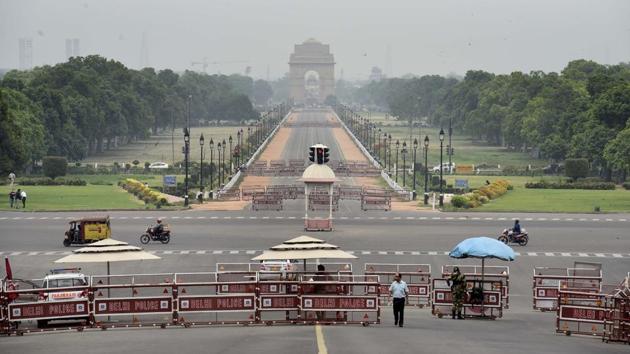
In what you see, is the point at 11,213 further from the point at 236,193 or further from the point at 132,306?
the point at 132,306

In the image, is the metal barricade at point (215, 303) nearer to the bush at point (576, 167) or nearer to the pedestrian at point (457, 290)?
the pedestrian at point (457, 290)

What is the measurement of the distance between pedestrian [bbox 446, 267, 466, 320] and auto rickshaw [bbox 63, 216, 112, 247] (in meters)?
25.8

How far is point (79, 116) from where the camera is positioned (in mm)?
141875

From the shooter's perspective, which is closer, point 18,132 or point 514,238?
point 514,238

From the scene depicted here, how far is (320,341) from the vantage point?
1064 inches

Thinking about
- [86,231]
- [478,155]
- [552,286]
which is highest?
[552,286]

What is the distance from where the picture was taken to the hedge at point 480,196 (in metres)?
80.5

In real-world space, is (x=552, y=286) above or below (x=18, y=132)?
below

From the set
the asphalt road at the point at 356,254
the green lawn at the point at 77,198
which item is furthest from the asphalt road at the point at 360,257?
the green lawn at the point at 77,198

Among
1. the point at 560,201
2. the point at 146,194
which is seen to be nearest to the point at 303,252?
the point at 146,194

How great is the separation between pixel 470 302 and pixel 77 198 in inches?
2150

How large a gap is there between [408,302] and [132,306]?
11.3 metres

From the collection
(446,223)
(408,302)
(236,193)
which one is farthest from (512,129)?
(408,302)

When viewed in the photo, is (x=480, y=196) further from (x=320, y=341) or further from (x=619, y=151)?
(x=320, y=341)
